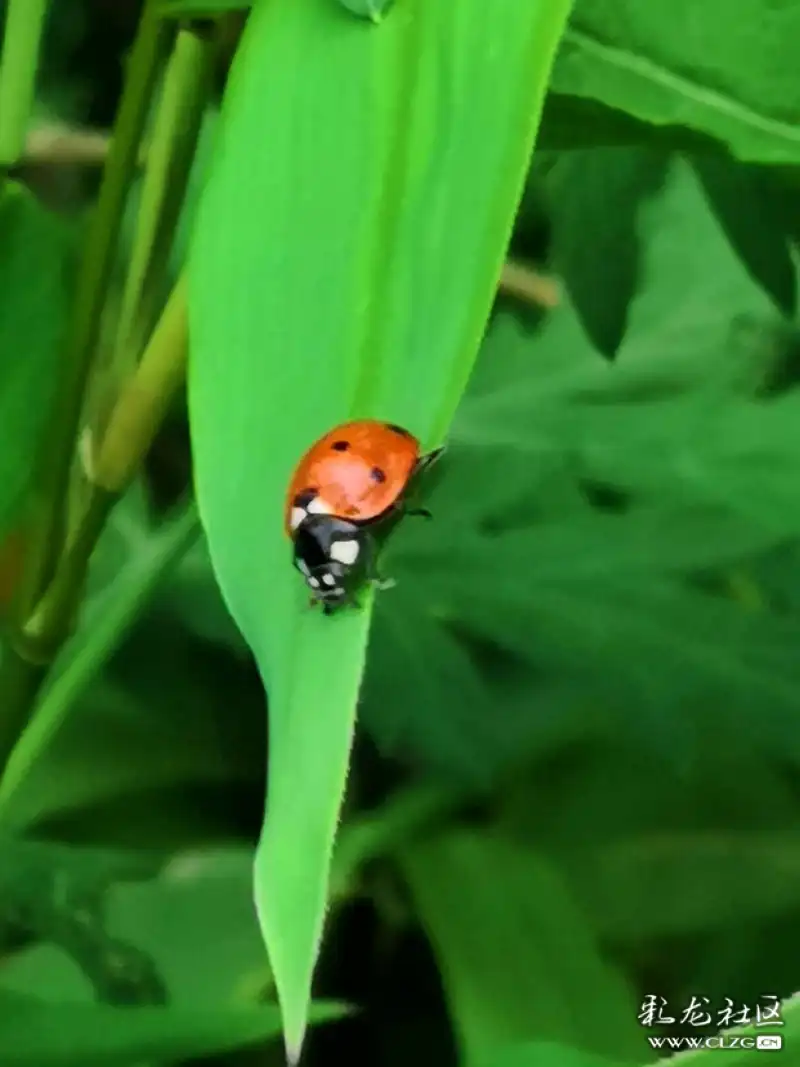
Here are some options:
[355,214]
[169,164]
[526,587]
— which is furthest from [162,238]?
[526,587]

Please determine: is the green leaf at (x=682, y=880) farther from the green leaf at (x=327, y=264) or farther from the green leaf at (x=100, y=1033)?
the green leaf at (x=327, y=264)

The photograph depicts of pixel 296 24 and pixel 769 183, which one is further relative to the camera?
pixel 769 183

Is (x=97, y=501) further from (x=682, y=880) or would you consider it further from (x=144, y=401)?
(x=682, y=880)

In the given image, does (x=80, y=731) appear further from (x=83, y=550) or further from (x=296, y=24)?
(x=296, y=24)

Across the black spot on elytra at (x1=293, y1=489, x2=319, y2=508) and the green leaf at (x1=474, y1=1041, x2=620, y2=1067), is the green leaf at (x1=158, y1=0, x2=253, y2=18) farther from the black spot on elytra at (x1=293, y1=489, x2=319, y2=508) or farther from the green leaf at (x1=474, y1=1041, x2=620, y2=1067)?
the green leaf at (x1=474, y1=1041, x2=620, y2=1067)

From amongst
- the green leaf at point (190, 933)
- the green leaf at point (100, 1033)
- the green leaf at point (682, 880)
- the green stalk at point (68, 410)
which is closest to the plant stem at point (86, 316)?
the green stalk at point (68, 410)

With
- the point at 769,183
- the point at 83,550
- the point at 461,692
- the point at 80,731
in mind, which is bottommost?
the point at 80,731
